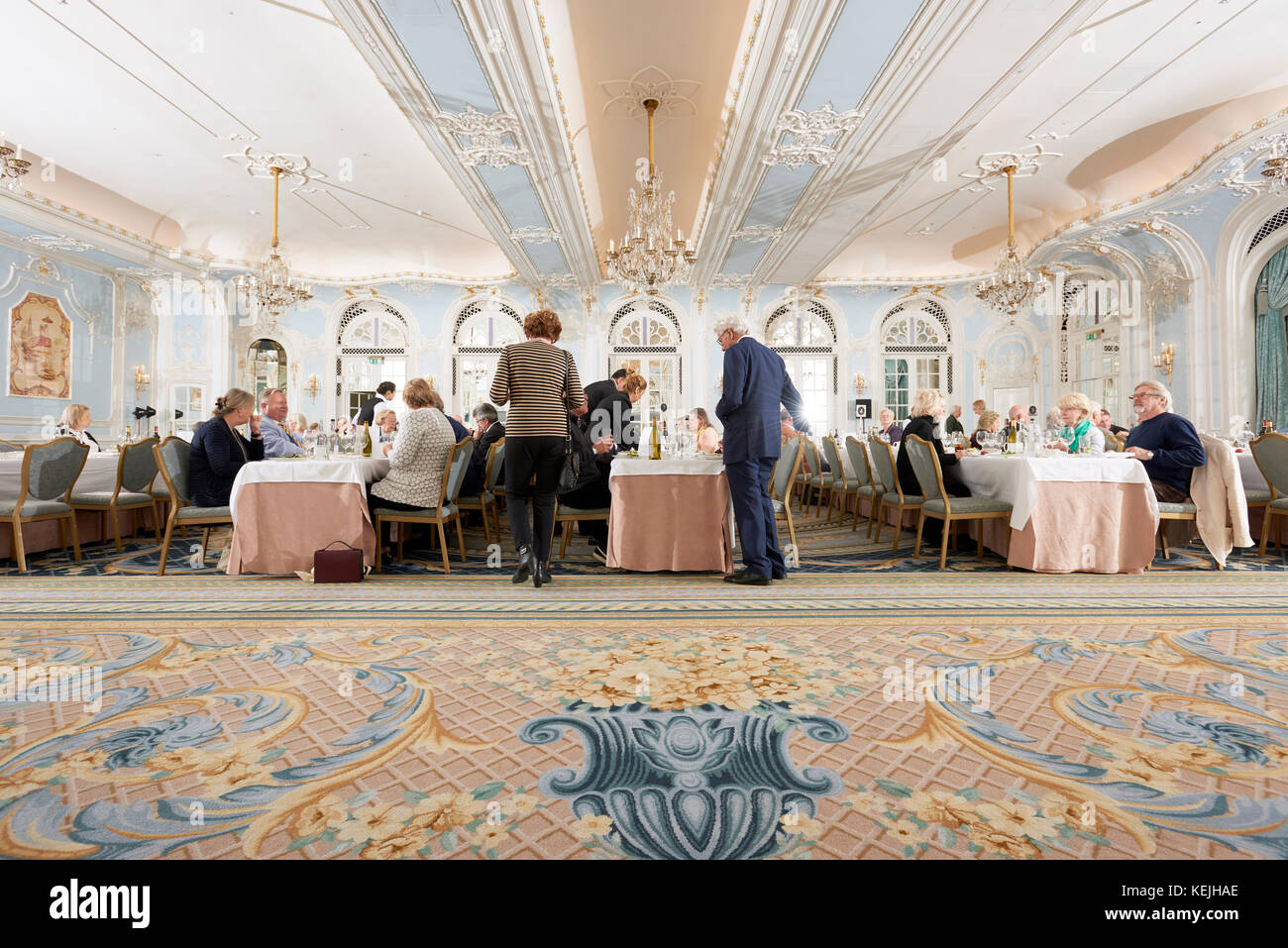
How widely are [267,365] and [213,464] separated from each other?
35.3 ft

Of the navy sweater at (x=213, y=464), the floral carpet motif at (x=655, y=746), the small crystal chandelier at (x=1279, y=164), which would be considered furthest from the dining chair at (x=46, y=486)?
the small crystal chandelier at (x=1279, y=164)

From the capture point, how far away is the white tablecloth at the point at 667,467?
14.0ft

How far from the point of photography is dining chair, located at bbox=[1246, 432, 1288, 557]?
457 centimetres

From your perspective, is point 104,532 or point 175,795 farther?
point 104,532

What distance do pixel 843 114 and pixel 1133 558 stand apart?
15.1 feet

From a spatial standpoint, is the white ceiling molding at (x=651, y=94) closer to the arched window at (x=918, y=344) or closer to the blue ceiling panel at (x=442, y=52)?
the blue ceiling panel at (x=442, y=52)

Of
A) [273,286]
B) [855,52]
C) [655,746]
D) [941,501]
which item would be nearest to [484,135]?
[855,52]

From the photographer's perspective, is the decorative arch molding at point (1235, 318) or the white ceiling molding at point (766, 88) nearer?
the white ceiling molding at point (766, 88)

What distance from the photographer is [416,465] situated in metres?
4.50

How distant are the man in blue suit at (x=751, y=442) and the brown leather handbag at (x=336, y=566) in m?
2.29

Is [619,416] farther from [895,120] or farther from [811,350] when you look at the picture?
[811,350]

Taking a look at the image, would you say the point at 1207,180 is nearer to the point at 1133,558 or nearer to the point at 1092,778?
the point at 1133,558

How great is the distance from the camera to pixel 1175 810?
57.6 inches
